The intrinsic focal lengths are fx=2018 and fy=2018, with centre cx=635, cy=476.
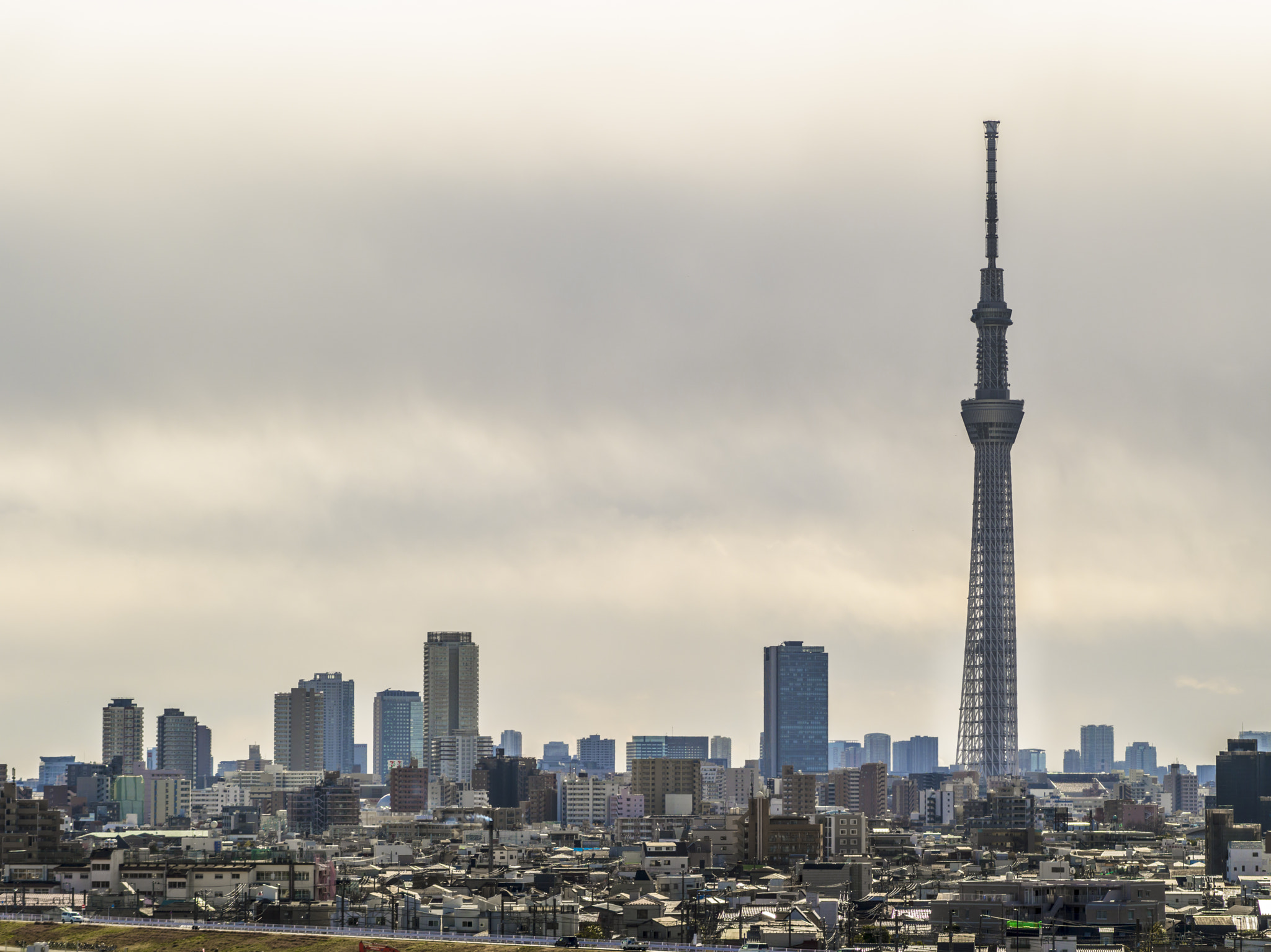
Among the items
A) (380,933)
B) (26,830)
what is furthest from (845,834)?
(380,933)

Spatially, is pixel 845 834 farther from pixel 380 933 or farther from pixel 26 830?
pixel 380 933

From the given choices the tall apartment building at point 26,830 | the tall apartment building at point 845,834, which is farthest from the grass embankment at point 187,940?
the tall apartment building at point 845,834

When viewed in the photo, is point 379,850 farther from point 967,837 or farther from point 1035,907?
point 1035,907

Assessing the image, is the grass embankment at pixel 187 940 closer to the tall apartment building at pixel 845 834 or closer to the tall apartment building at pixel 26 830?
the tall apartment building at pixel 26 830

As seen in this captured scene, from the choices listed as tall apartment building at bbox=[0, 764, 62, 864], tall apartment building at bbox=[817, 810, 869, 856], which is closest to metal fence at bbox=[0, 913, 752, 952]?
tall apartment building at bbox=[0, 764, 62, 864]

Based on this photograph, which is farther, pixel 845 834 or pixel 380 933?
pixel 845 834

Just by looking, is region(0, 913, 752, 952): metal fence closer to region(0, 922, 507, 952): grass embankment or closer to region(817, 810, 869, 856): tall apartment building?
region(0, 922, 507, 952): grass embankment

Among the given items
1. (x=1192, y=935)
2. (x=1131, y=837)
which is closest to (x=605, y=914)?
(x=1192, y=935)
